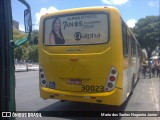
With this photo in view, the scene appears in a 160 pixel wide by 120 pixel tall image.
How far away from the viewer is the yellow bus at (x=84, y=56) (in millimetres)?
8219

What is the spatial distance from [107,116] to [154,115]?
156 cm

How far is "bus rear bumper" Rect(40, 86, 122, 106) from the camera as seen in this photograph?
8.12 metres

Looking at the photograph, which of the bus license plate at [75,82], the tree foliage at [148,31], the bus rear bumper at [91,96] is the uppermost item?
the tree foliage at [148,31]

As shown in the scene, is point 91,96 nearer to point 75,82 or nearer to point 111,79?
point 75,82

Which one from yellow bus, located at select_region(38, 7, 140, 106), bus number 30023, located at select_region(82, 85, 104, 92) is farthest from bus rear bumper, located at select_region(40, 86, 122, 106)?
bus number 30023, located at select_region(82, 85, 104, 92)

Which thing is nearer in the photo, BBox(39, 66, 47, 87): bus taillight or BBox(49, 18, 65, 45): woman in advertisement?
BBox(49, 18, 65, 45): woman in advertisement

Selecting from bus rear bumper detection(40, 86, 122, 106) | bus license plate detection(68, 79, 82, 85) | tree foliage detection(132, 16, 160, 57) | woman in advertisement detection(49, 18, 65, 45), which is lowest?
bus rear bumper detection(40, 86, 122, 106)

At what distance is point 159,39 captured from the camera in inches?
2290

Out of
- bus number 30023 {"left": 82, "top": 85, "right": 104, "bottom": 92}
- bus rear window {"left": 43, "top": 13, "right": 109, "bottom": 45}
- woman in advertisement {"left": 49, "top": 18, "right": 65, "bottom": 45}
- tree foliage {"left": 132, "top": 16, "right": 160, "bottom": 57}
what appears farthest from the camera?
tree foliage {"left": 132, "top": 16, "right": 160, "bottom": 57}

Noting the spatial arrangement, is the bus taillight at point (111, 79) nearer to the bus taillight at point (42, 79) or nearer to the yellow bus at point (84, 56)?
the yellow bus at point (84, 56)

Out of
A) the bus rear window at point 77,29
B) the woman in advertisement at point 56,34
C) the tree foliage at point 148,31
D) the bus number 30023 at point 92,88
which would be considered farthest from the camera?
the tree foliage at point 148,31

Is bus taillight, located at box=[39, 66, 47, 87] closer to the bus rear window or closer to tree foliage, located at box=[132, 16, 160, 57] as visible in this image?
the bus rear window

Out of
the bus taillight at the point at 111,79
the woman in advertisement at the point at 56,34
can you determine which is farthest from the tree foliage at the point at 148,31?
the bus taillight at the point at 111,79

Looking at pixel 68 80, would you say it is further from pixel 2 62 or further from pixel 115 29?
pixel 2 62
